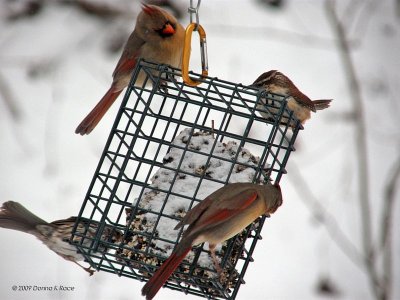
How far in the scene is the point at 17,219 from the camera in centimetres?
543

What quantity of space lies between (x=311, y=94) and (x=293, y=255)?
1.66 meters

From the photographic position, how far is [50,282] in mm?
7074

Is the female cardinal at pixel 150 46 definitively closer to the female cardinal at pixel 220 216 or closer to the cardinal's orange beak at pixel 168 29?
the cardinal's orange beak at pixel 168 29

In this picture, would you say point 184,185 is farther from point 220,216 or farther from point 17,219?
point 17,219

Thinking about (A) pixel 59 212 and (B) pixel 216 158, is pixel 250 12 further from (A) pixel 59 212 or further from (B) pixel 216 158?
(B) pixel 216 158

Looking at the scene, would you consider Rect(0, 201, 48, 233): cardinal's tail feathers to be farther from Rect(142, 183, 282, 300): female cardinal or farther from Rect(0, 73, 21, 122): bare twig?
Rect(0, 73, 21, 122): bare twig

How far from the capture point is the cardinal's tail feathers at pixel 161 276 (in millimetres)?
3896

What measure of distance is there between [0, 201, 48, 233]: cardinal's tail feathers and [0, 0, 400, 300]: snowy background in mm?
1615

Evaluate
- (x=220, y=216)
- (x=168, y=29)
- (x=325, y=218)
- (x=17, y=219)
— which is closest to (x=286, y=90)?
(x=168, y=29)

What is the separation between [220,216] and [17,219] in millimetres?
1826

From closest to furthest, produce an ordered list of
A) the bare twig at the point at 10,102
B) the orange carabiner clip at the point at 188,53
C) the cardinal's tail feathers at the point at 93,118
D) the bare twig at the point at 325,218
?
1. the orange carabiner clip at the point at 188,53
2. the cardinal's tail feathers at the point at 93,118
3. the bare twig at the point at 325,218
4. the bare twig at the point at 10,102

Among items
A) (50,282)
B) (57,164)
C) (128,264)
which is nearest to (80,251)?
(128,264)

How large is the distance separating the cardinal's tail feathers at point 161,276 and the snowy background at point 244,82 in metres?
3.06

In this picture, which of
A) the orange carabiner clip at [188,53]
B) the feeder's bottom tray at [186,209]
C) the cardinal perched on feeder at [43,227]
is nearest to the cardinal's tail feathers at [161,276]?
the feeder's bottom tray at [186,209]
